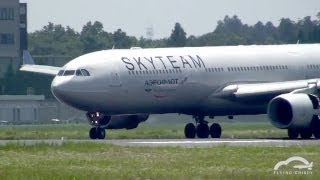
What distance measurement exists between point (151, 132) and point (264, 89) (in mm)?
7045

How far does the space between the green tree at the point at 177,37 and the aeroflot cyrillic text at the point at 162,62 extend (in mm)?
41960

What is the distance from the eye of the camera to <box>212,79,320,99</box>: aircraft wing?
59353 millimetres

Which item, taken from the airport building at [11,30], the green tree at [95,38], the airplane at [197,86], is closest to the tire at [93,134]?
the airplane at [197,86]

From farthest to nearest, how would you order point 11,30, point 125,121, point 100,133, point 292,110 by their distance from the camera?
point 11,30
point 125,121
point 100,133
point 292,110

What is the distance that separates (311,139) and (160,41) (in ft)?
226

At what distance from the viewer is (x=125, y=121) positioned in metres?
62.9

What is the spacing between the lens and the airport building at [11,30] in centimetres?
11869

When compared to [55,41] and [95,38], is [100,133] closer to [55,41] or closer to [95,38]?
[95,38]

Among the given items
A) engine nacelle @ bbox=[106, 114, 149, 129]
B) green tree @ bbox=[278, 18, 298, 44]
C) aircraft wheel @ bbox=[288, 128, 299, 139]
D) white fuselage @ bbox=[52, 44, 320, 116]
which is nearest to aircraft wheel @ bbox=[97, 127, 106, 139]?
white fuselage @ bbox=[52, 44, 320, 116]

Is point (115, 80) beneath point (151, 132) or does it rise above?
above

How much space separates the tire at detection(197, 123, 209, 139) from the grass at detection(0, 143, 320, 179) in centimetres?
1471

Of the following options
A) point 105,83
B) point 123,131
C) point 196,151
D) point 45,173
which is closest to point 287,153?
point 196,151

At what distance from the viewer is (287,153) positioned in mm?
42562

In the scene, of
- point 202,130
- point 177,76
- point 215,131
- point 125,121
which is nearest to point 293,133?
point 215,131
